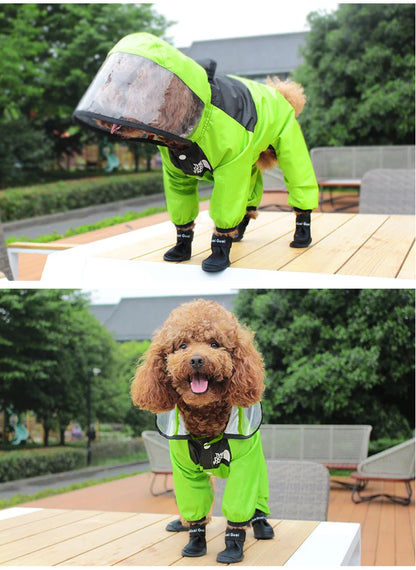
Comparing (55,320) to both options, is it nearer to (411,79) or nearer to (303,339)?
(303,339)

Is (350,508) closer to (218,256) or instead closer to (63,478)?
(63,478)

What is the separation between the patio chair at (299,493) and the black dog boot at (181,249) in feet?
3.64

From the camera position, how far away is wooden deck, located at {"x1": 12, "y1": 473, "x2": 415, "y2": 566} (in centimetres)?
463

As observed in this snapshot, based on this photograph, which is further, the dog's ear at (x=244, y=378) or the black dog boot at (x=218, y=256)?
the black dog boot at (x=218, y=256)

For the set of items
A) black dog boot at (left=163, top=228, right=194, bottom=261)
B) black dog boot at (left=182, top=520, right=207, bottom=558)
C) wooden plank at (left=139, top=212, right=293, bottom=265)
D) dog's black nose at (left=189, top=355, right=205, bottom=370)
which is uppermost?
black dog boot at (left=163, top=228, right=194, bottom=261)

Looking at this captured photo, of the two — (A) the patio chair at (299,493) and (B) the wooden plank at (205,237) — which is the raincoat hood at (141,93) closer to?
(B) the wooden plank at (205,237)

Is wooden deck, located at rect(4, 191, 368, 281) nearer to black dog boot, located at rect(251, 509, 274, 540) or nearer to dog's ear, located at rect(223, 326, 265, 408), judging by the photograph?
dog's ear, located at rect(223, 326, 265, 408)

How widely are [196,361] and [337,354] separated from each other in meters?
6.13

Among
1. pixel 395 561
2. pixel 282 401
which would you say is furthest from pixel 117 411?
pixel 395 561

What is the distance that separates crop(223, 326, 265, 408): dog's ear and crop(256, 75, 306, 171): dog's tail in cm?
98

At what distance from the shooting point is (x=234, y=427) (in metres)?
2.02

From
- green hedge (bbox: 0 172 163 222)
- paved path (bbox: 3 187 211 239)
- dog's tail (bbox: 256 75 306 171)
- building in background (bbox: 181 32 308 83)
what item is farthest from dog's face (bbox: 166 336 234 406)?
green hedge (bbox: 0 172 163 222)

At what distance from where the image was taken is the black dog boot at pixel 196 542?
2.04 m

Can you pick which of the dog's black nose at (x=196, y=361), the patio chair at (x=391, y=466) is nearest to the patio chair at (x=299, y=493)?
the dog's black nose at (x=196, y=361)
